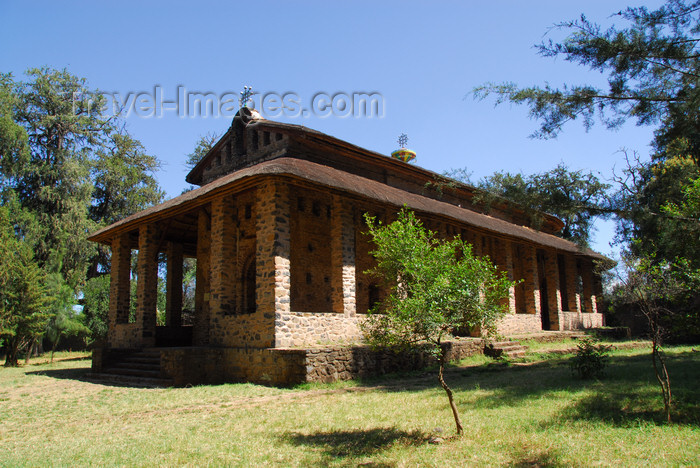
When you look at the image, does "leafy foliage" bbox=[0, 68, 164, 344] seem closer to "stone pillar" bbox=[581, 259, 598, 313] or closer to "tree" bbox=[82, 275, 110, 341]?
"tree" bbox=[82, 275, 110, 341]

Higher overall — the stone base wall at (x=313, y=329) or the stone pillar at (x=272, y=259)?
the stone pillar at (x=272, y=259)

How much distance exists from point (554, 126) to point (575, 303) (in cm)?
1666

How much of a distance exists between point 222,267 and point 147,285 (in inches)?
148

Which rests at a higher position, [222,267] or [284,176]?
[284,176]

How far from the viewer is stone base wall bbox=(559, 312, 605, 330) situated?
68.2 ft

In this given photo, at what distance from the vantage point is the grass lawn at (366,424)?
188 inches

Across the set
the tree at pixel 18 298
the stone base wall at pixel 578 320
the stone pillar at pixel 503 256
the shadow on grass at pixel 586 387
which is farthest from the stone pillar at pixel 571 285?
the tree at pixel 18 298

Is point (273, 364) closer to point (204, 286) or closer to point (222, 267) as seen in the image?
point (222, 267)

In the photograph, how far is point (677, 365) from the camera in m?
10.4

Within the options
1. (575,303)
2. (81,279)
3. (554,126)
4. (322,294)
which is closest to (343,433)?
(554,126)

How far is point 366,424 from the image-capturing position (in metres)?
6.13

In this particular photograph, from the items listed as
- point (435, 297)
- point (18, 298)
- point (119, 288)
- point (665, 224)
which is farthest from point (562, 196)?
point (18, 298)

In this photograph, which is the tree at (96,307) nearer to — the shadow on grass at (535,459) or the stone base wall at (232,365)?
the stone base wall at (232,365)

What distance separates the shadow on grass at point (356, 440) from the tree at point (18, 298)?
1516 centimetres
